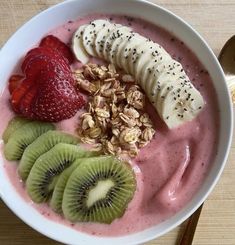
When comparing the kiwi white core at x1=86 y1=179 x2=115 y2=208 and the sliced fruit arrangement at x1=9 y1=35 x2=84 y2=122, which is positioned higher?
the sliced fruit arrangement at x1=9 y1=35 x2=84 y2=122

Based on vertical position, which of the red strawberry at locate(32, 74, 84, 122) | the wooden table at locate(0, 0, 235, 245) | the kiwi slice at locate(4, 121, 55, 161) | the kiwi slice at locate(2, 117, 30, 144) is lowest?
the wooden table at locate(0, 0, 235, 245)

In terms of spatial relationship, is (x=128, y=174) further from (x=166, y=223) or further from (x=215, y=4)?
(x=215, y=4)

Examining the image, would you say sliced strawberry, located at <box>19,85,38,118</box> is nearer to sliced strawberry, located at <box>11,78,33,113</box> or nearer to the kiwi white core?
sliced strawberry, located at <box>11,78,33,113</box>

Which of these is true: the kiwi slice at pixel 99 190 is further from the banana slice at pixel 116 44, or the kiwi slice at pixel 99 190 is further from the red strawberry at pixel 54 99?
the banana slice at pixel 116 44

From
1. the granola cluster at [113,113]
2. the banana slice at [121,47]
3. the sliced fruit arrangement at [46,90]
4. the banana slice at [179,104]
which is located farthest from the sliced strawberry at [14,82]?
the banana slice at [179,104]

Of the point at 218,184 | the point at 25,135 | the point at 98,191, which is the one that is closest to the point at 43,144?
the point at 25,135

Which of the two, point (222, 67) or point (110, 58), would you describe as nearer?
point (110, 58)

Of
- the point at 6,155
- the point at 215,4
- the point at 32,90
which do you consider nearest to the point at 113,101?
the point at 32,90

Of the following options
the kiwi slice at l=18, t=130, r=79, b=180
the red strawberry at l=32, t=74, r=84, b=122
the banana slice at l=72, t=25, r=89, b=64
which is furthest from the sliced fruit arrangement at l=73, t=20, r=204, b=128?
the kiwi slice at l=18, t=130, r=79, b=180
